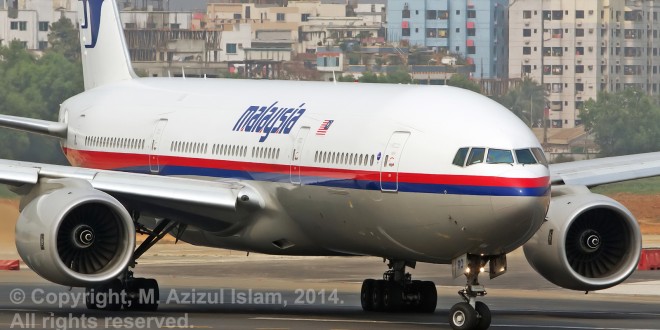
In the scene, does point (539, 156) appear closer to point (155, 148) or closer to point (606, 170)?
point (606, 170)

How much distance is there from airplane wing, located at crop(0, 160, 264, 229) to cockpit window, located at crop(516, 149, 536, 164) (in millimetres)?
6579

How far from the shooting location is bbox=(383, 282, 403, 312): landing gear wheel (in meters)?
36.0

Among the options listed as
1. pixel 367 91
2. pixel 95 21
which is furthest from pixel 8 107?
pixel 367 91

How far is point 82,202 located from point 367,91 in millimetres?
6198

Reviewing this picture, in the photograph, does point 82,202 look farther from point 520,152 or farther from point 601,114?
point 601,114

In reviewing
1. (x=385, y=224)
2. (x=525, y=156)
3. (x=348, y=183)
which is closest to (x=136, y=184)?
(x=348, y=183)

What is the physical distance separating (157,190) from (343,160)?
12.2ft

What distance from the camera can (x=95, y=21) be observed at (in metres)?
45.9

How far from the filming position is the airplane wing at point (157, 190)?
3341 centimetres

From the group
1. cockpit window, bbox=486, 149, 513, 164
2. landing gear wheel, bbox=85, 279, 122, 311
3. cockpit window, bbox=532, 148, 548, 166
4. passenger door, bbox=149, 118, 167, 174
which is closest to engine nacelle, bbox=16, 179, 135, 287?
landing gear wheel, bbox=85, 279, 122, 311

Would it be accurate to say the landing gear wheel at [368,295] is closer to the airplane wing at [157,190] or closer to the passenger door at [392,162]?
the airplane wing at [157,190]

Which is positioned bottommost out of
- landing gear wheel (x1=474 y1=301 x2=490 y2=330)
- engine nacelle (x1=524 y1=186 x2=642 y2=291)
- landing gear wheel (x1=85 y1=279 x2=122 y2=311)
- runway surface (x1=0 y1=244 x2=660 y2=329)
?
runway surface (x1=0 y1=244 x2=660 y2=329)

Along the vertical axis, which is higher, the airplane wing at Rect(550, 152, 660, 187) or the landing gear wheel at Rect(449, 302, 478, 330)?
the airplane wing at Rect(550, 152, 660, 187)

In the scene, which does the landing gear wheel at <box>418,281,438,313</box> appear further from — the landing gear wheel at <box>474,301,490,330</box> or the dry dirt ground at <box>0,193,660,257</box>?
the dry dirt ground at <box>0,193,660,257</box>
